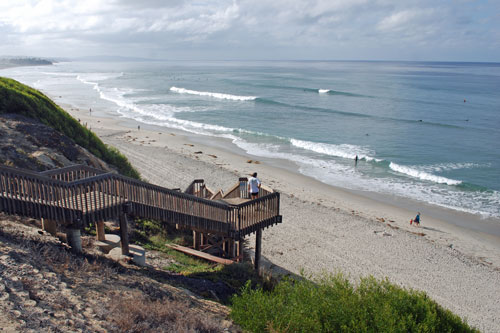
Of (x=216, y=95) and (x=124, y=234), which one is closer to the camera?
(x=124, y=234)

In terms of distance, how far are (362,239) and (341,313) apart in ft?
41.6

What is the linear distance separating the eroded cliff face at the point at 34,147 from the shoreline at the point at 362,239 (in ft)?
27.3

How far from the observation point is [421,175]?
3105cm

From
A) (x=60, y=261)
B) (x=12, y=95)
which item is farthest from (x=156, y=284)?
(x=12, y=95)

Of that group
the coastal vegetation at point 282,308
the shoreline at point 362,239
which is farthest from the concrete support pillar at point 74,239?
the shoreline at point 362,239

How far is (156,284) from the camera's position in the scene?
9.22 meters

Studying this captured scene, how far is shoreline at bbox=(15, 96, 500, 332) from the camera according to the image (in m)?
15.8

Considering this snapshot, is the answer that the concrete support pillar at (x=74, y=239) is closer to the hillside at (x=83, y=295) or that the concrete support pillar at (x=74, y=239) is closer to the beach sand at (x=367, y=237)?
the hillside at (x=83, y=295)

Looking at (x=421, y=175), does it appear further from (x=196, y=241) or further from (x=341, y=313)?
(x=341, y=313)

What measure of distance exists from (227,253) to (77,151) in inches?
314

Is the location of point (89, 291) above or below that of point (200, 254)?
above

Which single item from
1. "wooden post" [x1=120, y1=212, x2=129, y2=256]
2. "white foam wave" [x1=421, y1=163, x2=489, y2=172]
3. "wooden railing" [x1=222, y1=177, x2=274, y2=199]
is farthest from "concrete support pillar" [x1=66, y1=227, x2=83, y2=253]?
"white foam wave" [x1=421, y1=163, x2=489, y2=172]

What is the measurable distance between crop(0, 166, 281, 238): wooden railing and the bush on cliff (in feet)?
28.6

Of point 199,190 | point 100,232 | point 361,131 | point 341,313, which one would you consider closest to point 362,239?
point 199,190
